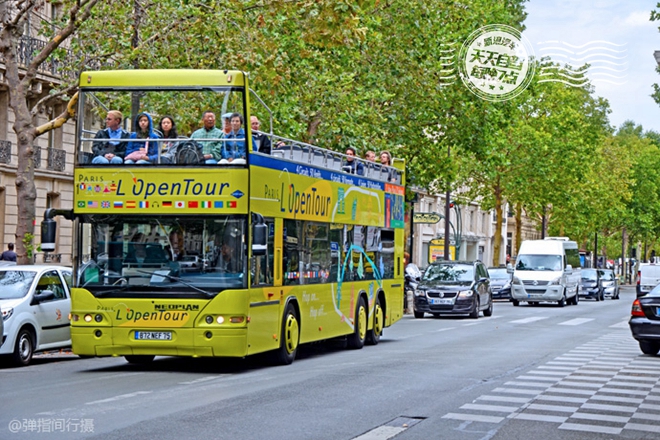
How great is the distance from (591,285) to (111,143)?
49.8 metres

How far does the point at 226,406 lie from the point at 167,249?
4066 mm

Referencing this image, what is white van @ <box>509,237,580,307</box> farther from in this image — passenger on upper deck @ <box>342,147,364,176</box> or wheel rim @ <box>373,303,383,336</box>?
passenger on upper deck @ <box>342,147,364,176</box>

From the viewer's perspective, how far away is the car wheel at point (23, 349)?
17.4 metres

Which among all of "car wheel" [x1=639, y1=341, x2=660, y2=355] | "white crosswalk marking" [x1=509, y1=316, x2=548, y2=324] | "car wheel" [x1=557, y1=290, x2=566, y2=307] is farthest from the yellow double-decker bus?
"car wheel" [x1=557, y1=290, x2=566, y2=307]

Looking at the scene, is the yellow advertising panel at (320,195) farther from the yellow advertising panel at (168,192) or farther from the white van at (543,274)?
the white van at (543,274)

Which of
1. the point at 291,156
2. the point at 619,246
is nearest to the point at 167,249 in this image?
the point at 291,156

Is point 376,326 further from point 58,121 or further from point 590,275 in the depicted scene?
point 590,275

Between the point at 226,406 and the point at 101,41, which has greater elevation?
the point at 101,41

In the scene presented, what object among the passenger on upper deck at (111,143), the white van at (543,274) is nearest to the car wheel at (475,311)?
the white van at (543,274)

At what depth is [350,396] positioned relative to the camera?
42.7 feet

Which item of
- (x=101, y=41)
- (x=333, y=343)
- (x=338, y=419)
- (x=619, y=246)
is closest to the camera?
(x=338, y=419)

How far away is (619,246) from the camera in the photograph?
12394 centimetres

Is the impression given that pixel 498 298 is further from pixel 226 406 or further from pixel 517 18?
pixel 226 406

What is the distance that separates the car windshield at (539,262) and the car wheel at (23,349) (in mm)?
32745
